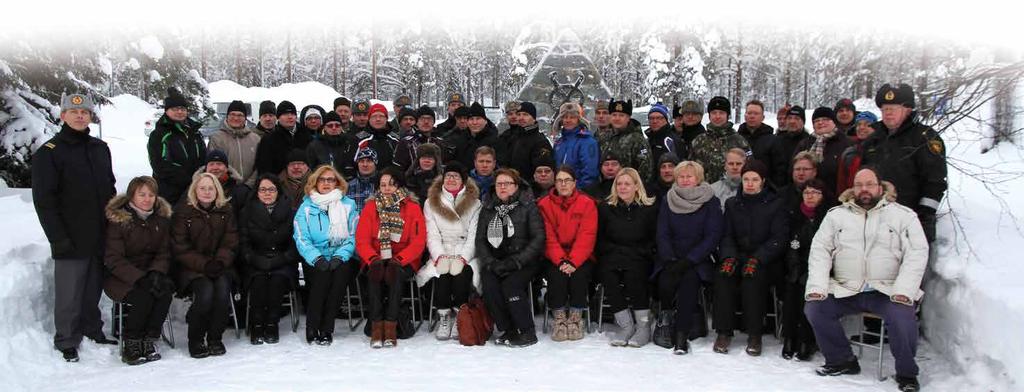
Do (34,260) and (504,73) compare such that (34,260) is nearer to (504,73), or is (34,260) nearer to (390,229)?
(390,229)

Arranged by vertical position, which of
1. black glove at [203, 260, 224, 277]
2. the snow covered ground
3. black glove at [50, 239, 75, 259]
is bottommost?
the snow covered ground

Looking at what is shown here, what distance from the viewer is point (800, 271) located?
4977 mm

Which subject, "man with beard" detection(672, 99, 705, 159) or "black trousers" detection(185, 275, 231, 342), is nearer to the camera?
"black trousers" detection(185, 275, 231, 342)

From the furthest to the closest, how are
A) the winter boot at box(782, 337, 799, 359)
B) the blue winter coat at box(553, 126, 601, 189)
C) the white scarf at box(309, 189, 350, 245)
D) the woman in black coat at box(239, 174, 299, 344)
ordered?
the blue winter coat at box(553, 126, 601, 189), the white scarf at box(309, 189, 350, 245), the woman in black coat at box(239, 174, 299, 344), the winter boot at box(782, 337, 799, 359)

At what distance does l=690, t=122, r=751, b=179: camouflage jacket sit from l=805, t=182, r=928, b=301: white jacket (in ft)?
5.46

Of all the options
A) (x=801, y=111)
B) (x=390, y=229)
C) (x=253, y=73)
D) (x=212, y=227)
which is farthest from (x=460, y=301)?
(x=253, y=73)

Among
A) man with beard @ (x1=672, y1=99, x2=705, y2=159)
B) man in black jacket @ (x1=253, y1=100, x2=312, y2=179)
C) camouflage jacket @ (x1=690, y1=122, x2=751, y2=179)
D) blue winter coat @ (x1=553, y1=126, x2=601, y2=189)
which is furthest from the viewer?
man with beard @ (x1=672, y1=99, x2=705, y2=159)

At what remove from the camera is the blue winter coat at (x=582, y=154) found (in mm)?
6574

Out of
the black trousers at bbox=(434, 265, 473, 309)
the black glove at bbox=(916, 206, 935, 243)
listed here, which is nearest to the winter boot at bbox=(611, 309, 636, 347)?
the black trousers at bbox=(434, 265, 473, 309)

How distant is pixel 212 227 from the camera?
17.7 ft

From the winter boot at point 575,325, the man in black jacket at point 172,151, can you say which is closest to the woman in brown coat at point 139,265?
the man in black jacket at point 172,151

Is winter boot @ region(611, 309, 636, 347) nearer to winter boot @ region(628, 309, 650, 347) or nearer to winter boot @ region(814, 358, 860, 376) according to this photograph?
winter boot @ region(628, 309, 650, 347)

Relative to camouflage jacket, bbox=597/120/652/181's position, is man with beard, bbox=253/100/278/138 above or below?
above

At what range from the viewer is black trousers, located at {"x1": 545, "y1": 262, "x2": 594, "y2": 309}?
18.1 feet
